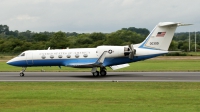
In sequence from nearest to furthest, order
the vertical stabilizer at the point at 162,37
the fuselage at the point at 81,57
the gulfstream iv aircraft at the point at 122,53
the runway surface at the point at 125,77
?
the runway surface at the point at 125,77 → the gulfstream iv aircraft at the point at 122,53 → the fuselage at the point at 81,57 → the vertical stabilizer at the point at 162,37

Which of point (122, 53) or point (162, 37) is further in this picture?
point (162, 37)

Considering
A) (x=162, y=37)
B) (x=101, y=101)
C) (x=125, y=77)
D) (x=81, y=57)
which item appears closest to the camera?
(x=101, y=101)

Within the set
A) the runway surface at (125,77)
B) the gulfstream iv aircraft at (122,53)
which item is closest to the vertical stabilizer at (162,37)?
the gulfstream iv aircraft at (122,53)

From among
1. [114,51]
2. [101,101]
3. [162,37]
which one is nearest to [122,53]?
[114,51]

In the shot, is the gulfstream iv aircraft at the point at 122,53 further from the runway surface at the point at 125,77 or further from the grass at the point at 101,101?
the grass at the point at 101,101

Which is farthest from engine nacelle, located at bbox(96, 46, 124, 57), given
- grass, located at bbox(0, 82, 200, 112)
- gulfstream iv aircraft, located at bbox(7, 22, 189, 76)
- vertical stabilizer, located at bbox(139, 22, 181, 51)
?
grass, located at bbox(0, 82, 200, 112)

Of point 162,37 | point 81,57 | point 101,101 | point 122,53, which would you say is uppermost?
point 162,37

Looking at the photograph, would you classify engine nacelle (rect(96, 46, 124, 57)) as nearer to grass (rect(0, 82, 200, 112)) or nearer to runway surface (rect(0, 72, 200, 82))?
runway surface (rect(0, 72, 200, 82))

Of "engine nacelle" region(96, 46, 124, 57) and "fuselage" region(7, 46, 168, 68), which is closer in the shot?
"engine nacelle" region(96, 46, 124, 57)

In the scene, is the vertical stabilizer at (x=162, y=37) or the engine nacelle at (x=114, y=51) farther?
the vertical stabilizer at (x=162, y=37)

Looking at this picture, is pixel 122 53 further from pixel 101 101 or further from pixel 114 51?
pixel 101 101

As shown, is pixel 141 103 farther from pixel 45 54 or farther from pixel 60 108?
pixel 45 54

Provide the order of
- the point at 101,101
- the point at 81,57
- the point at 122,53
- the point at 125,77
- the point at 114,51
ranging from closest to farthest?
the point at 101,101 → the point at 125,77 → the point at 122,53 → the point at 114,51 → the point at 81,57

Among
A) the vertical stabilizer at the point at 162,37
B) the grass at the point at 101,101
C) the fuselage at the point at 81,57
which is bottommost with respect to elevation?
the grass at the point at 101,101
